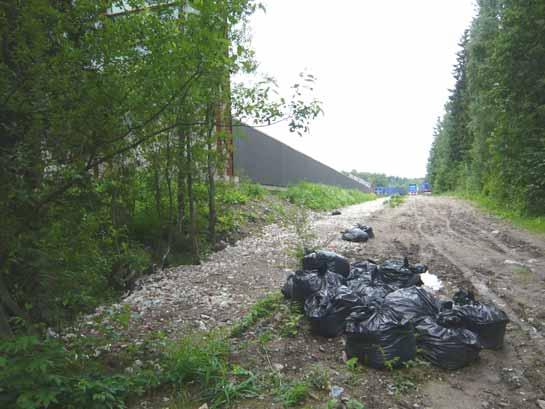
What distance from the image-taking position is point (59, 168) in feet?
7.99

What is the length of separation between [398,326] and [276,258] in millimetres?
3475

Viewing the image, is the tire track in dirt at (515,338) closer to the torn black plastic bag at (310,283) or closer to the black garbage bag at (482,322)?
the black garbage bag at (482,322)

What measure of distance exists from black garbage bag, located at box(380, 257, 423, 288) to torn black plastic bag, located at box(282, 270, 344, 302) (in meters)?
0.75

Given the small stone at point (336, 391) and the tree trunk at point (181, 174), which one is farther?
the tree trunk at point (181, 174)

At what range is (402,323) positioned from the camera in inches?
109

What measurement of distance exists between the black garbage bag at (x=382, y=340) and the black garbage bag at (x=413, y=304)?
216 mm

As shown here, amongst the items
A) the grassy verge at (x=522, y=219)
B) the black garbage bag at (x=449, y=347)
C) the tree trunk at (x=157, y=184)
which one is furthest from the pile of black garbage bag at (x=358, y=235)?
the black garbage bag at (x=449, y=347)

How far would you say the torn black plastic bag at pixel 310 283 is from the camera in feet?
12.2

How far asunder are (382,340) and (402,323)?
22 cm

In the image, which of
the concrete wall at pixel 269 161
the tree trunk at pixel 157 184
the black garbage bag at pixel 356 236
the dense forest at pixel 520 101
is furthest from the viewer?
the concrete wall at pixel 269 161

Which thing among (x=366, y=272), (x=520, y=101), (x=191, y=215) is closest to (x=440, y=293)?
(x=366, y=272)

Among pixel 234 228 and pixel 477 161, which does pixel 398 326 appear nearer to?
pixel 234 228

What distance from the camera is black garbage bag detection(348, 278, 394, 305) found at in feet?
11.3

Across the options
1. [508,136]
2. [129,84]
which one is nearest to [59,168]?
[129,84]
